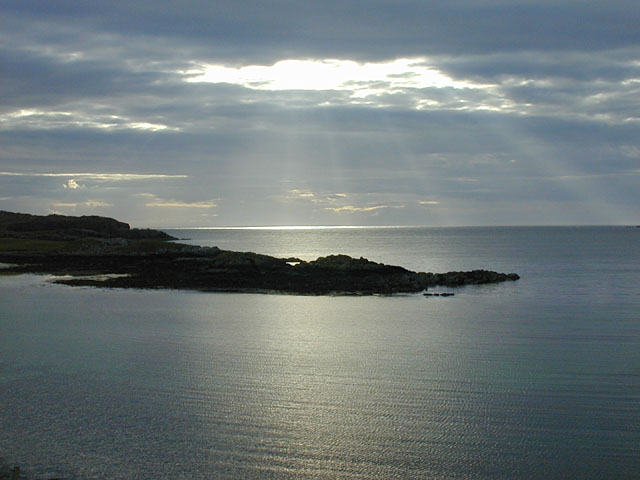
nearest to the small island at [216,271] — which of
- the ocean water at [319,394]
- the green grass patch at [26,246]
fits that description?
the green grass patch at [26,246]

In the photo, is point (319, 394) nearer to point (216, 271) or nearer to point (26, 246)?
point (216, 271)

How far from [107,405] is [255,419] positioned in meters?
3.79

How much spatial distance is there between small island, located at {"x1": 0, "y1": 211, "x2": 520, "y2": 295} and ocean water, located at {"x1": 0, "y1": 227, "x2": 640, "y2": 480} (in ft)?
40.5

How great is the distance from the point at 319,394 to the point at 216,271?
3693 centimetres

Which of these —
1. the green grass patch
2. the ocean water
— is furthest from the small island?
the ocean water

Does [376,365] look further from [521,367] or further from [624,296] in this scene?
[624,296]

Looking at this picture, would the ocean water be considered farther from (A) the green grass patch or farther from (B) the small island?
(A) the green grass patch

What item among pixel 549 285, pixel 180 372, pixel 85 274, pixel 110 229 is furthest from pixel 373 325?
pixel 110 229

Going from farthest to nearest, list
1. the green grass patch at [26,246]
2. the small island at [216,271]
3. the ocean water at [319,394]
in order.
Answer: the green grass patch at [26,246] → the small island at [216,271] → the ocean water at [319,394]

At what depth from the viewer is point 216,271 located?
52.0 m

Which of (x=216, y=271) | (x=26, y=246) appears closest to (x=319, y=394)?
(x=216, y=271)

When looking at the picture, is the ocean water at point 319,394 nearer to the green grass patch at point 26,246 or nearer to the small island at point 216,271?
the small island at point 216,271

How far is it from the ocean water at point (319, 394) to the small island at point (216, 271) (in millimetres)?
12356

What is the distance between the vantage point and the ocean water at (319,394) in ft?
38.2
